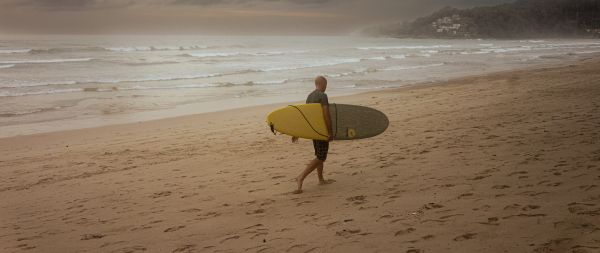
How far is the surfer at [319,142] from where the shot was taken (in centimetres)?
523

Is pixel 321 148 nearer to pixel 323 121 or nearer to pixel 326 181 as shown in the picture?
pixel 323 121

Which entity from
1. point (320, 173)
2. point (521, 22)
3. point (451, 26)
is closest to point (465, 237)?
point (320, 173)

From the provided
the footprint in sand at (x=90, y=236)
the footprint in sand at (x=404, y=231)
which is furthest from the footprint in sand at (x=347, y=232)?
the footprint in sand at (x=90, y=236)

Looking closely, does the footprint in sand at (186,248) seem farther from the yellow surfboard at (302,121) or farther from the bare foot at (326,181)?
the bare foot at (326,181)

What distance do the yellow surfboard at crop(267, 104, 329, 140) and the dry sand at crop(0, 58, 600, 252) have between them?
2.32ft

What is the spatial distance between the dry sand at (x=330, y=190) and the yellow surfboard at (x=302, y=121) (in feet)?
2.32

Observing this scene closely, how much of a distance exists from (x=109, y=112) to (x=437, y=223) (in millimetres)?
13108

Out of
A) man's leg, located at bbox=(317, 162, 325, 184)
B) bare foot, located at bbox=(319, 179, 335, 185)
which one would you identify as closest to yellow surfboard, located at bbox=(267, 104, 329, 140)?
man's leg, located at bbox=(317, 162, 325, 184)

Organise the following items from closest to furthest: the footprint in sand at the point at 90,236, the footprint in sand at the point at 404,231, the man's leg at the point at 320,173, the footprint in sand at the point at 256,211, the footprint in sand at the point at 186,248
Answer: the footprint in sand at the point at 404,231
the footprint in sand at the point at 186,248
the footprint in sand at the point at 90,236
the footprint in sand at the point at 256,211
the man's leg at the point at 320,173

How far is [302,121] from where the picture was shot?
5707 mm

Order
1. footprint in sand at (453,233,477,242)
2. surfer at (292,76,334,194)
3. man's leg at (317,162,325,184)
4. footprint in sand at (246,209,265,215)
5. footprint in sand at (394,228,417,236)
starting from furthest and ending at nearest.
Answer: man's leg at (317,162,325,184) → surfer at (292,76,334,194) → footprint in sand at (246,209,265,215) → footprint in sand at (394,228,417,236) → footprint in sand at (453,233,477,242)

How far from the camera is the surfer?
17.2 ft

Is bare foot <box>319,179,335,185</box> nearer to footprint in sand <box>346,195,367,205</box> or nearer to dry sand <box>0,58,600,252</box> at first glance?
dry sand <box>0,58,600,252</box>

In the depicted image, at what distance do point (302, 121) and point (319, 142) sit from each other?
1.19 feet
